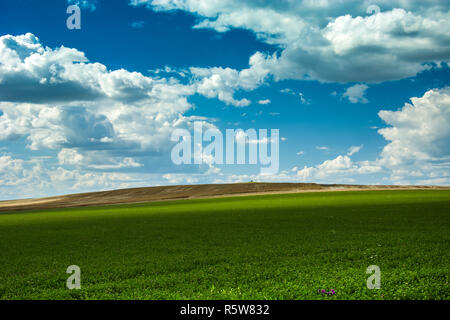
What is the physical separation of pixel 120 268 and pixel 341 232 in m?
16.1

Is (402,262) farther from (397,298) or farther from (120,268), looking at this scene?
(120,268)

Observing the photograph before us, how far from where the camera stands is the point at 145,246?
22.6 metres

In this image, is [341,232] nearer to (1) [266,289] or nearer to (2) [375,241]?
(2) [375,241]

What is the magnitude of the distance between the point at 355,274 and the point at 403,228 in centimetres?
1597

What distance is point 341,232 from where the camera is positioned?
25.2 metres
